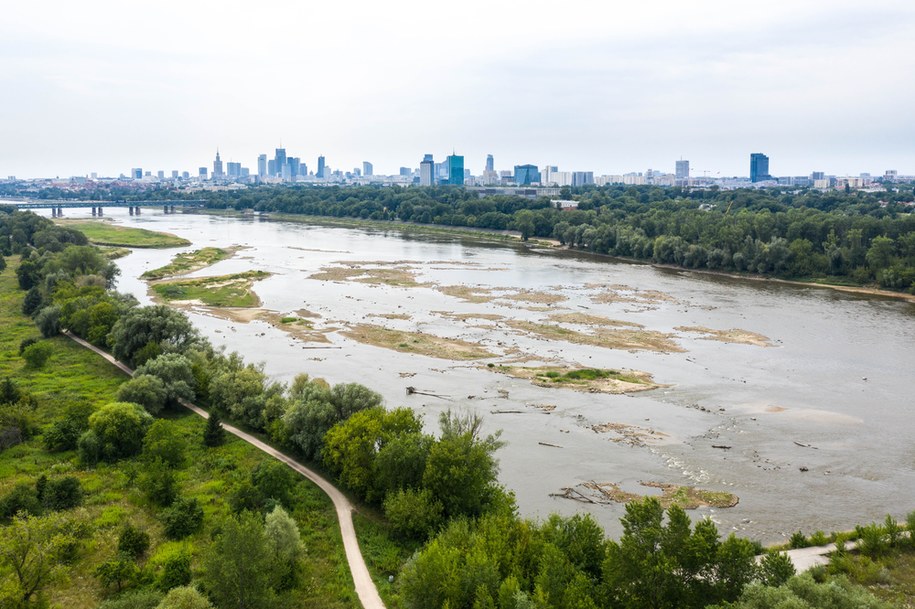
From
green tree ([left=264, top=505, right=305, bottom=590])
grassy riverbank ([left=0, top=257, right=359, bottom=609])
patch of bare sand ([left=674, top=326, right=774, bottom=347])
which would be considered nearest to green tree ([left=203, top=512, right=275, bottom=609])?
green tree ([left=264, top=505, right=305, bottom=590])

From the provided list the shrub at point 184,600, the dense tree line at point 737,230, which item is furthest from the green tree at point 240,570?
the dense tree line at point 737,230

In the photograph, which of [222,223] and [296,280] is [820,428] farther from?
[222,223]

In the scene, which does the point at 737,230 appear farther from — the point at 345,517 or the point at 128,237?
the point at 128,237

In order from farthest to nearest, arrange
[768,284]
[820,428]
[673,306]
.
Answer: [768,284] < [673,306] < [820,428]

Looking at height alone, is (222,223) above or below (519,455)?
above

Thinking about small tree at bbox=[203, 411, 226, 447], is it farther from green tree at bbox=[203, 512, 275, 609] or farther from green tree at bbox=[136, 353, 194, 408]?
green tree at bbox=[203, 512, 275, 609]

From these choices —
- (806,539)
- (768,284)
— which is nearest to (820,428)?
(806,539)

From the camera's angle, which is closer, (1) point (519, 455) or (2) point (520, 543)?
(2) point (520, 543)
